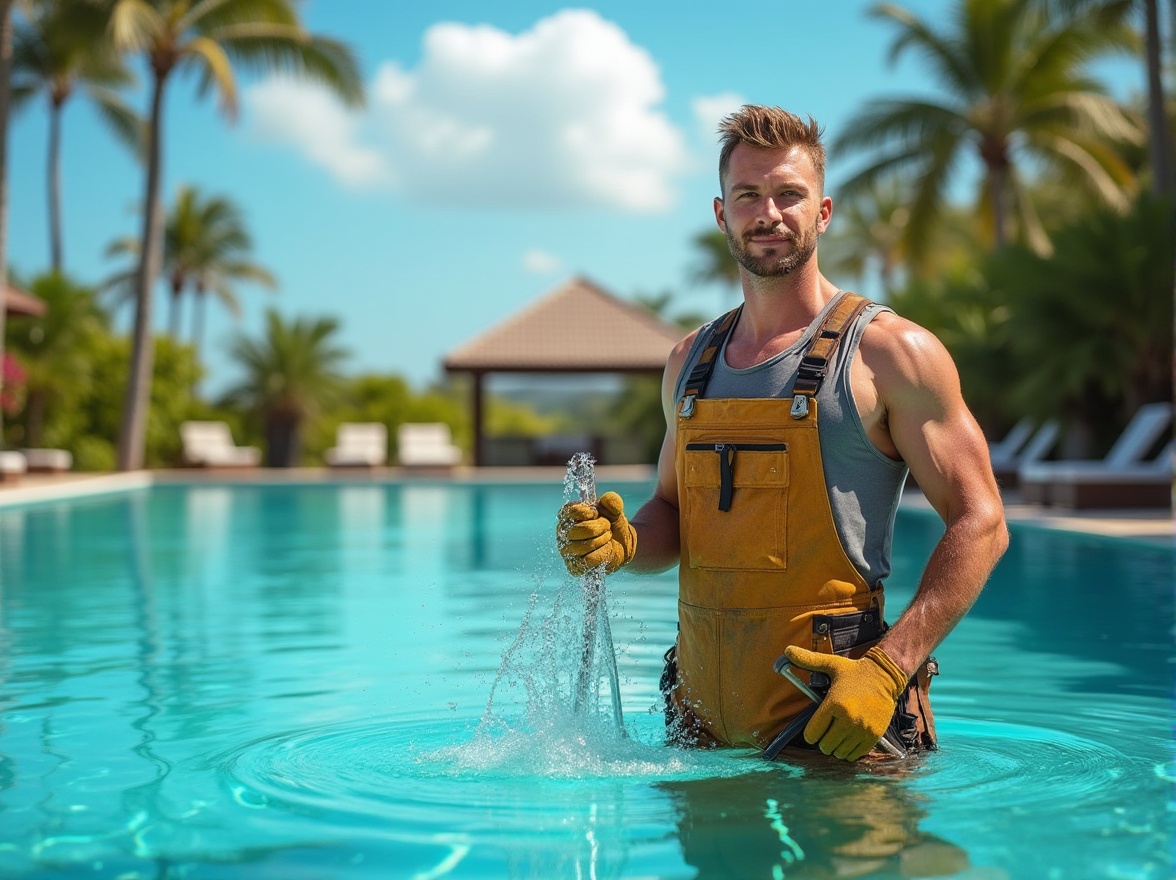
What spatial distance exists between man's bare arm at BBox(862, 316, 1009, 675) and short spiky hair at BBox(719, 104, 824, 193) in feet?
1.44

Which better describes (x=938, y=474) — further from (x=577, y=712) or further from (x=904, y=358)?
(x=577, y=712)

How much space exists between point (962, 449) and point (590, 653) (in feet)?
3.45

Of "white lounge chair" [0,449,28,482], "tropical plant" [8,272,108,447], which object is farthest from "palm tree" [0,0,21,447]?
"tropical plant" [8,272,108,447]

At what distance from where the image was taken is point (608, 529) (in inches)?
120

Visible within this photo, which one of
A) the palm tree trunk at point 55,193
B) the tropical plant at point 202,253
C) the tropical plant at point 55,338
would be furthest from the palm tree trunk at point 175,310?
the tropical plant at point 55,338

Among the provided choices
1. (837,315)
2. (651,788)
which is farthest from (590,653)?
(837,315)

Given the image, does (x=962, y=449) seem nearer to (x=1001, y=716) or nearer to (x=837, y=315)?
(x=837, y=315)

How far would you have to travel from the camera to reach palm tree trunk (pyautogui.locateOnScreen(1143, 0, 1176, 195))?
17406 millimetres

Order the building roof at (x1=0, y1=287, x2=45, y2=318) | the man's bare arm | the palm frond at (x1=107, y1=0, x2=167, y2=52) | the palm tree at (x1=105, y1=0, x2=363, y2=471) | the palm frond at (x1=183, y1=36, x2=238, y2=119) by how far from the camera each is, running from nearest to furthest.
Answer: the man's bare arm < the palm frond at (x1=107, y1=0, x2=167, y2=52) < the building roof at (x1=0, y1=287, x2=45, y2=318) < the palm frond at (x1=183, y1=36, x2=238, y2=119) < the palm tree at (x1=105, y1=0, x2=363, y2=471)

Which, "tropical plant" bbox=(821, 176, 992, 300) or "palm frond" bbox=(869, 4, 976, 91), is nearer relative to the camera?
"palm frond" bbox=(869, 4, 976, 91)

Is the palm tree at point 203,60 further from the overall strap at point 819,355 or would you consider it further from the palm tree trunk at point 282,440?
the overall strap at point 819,355

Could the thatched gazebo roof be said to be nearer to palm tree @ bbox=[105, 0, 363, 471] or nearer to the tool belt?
palm tree @ bbox=[105, 0, 363, 471]

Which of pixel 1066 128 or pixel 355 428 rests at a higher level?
pixel 1066 128

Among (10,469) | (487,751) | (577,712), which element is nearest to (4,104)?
(10,469)
